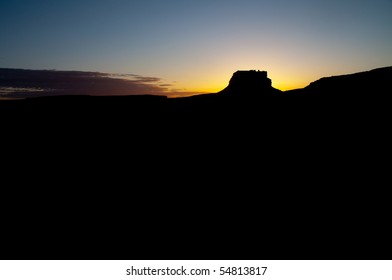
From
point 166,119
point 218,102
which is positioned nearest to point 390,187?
point 166,119

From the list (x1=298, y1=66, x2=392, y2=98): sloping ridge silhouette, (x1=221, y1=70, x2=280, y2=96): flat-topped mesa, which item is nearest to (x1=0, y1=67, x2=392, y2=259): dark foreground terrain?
(x1=298, y1=66, x2=392, y2=98): sloping ridge silhouette

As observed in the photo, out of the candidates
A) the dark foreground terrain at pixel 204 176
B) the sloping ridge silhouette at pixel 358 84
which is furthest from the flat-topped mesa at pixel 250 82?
the sloping ridge silhouette at pixel 358 84

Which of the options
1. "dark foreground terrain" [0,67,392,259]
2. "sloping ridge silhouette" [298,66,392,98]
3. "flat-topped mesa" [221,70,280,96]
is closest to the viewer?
"dark foreground terrain" [0,67,392,259]

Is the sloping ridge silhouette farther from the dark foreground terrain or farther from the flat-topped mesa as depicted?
the flat-topped mesa

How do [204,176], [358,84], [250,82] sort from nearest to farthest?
[204,176] → [358,84] → [250,82]

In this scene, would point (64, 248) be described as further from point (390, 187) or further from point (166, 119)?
point (166, 119)

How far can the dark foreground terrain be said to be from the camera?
29.9 ft

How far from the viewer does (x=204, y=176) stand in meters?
15.1

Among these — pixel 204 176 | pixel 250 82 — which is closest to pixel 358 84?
pixel 204 176

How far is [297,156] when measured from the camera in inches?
635

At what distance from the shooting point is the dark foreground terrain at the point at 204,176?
9125 mm

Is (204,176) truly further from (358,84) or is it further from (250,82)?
(250,82)

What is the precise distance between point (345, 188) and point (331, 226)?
3444 millimetres

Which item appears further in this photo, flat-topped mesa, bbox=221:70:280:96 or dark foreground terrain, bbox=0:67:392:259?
flat-topped mesa, bbox=221:70:280:96
